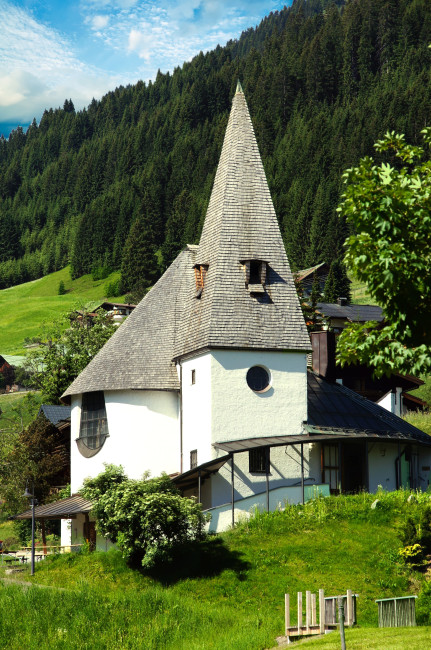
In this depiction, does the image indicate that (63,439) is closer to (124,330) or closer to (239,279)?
(124,330)

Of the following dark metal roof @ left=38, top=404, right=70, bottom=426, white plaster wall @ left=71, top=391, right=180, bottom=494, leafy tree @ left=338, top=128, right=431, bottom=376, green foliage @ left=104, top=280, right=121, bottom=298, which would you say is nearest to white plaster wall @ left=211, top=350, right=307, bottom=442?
white plaster wall @ left=71, top=391, right=180, bottom=494

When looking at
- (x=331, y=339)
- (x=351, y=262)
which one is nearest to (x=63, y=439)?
(x=331, y=339)

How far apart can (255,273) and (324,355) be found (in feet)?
24.5

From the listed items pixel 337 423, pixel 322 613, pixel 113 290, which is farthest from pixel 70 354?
pixel 113 290

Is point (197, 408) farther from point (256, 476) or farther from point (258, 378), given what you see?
point (256, 476)

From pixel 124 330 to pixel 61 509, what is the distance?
31.4 ft

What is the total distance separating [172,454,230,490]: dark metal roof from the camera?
33.9m

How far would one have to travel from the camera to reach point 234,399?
3659 centimetres

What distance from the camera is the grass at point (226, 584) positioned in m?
24.6

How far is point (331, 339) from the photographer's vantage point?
44.4m

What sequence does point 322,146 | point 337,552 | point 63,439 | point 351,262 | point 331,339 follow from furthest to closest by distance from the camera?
1. point 322,146
2. point 63,439
3. point 331,339
4. point 337,552
5. point 351,262

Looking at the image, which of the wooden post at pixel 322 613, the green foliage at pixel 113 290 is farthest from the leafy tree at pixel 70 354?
the green foliage at pixel 113 290

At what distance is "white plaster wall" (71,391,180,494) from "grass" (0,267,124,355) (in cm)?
9227

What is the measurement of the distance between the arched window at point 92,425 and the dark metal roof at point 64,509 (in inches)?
94.0
